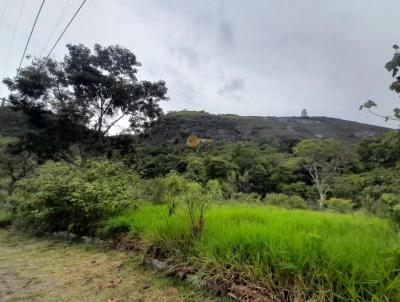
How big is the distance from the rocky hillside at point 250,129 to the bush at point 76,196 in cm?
4440

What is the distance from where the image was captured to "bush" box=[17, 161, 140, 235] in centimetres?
595

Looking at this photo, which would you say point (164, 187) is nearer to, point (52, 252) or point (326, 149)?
point (52, 252)

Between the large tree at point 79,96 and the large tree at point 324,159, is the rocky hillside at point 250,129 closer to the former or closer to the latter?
the large tree at point 324,159

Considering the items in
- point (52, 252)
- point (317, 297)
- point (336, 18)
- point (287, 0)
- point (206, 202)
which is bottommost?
point (52, 252)

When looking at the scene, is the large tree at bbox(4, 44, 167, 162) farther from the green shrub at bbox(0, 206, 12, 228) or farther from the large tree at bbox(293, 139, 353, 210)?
the large tree at bbox(293, 139, 353, 210)

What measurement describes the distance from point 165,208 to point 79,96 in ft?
37.8

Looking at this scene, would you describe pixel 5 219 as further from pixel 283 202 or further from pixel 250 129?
pixel 250 129

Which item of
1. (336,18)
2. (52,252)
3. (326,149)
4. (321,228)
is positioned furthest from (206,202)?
(326,149)

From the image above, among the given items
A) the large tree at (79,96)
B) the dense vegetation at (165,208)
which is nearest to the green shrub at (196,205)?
the dense vegetation at (165,208)

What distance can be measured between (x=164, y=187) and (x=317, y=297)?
4.49 meters

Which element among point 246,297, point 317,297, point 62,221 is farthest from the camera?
point 62,221

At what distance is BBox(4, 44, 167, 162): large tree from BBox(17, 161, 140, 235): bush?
759cm

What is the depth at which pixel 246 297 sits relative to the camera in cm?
276

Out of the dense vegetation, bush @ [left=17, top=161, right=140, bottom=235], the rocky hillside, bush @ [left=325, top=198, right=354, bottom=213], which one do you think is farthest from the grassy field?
the rocky hillside
